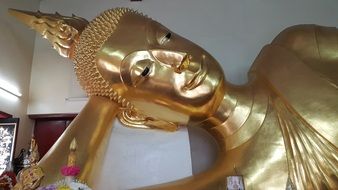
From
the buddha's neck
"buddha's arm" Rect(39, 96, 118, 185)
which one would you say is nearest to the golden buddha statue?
"buddha's arm" Rect(39, 96, 118, 185)

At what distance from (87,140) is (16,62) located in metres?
1.43

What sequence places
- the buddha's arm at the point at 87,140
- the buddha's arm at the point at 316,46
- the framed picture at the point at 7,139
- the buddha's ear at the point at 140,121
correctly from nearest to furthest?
the buddha's arm at the point at 87,140 → the buddha's arm at the point at 316,46 → the buddha's ear at the point at 140,121 → the framed picture at the point at 7,139

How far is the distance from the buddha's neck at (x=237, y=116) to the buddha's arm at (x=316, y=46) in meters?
0.21

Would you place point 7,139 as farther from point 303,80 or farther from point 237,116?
point 303,80

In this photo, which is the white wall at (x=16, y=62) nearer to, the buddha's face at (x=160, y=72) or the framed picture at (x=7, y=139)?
the framed picture at (x=7, y=139)

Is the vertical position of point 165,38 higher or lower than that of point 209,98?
higher

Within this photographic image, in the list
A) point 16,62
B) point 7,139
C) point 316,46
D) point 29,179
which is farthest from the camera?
point 16,62

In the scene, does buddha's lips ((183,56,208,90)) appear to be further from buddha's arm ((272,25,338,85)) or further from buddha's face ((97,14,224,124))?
buddha's arm ((272,25,338,85))

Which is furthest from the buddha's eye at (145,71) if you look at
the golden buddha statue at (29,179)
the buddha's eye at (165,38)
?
the golden buddha statue at (29,179)

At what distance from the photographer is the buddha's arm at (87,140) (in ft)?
3.61

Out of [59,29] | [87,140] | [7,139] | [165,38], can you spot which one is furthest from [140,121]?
[7,139]

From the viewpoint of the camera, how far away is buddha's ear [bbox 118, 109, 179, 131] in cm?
132

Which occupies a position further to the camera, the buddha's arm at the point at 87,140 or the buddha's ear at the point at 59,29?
the buddha's ear at the point at 59,29

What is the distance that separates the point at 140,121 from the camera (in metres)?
1.33
